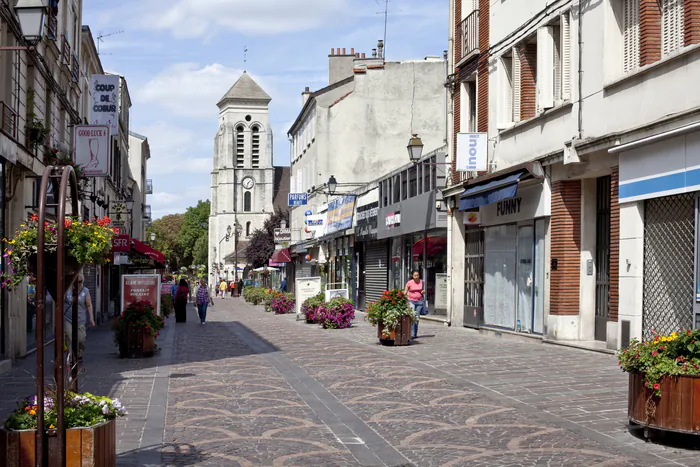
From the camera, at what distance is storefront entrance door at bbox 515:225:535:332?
19.5m

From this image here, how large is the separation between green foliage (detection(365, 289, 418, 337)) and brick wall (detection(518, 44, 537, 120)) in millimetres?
4951

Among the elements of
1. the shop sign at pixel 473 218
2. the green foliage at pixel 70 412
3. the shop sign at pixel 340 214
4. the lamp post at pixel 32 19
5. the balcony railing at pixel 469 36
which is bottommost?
the green foliage at pixel 70 412

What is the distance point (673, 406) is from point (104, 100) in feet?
79.2

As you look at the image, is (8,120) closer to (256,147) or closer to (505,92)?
(505,92)

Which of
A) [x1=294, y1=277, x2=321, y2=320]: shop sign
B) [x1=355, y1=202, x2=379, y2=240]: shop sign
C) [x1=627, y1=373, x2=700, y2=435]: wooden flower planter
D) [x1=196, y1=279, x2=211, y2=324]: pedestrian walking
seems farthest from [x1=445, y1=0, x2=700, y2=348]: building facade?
[x1=355, y1=202, x2=379, y2=240]: shop sign

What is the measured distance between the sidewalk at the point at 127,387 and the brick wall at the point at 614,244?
7.86m

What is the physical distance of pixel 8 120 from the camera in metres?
15.7

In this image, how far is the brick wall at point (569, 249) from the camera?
17688 mm

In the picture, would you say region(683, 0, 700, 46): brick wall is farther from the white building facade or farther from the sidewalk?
the white building facade

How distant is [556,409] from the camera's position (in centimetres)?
991

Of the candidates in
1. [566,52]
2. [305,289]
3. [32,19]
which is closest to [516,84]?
[566,52]

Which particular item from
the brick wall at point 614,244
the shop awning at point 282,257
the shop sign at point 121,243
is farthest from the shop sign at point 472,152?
the shop awning at point 282,257

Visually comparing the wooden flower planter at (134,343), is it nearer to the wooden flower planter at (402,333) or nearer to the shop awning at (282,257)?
the wooden flower planter at (402,333)

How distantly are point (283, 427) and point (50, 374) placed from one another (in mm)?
6763
